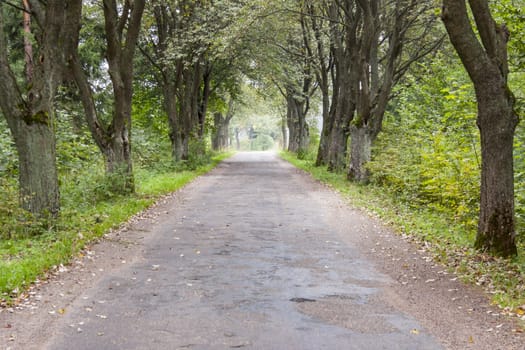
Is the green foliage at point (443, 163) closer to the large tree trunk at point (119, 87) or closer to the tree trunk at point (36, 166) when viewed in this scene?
the large tree trunk at point (119, 87)

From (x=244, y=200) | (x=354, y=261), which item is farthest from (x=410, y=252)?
(x=244, y=200)

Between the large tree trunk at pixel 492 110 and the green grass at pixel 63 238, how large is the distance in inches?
252

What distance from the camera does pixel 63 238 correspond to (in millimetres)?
8953

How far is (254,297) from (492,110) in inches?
175

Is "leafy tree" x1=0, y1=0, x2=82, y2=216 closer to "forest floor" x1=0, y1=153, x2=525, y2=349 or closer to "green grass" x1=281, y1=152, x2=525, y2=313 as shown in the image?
"forest floor" x1=0, y1=153, x2=525, y2=349

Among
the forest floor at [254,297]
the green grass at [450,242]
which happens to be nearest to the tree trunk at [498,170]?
the green grass at [450,242]

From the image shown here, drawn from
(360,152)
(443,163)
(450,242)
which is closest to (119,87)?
(443,163)

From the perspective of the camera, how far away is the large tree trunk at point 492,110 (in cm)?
779

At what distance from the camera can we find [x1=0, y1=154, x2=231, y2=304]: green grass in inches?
268

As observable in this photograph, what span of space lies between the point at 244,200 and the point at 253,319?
392 inches

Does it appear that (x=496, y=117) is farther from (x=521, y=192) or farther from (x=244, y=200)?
(x=244, y=200)

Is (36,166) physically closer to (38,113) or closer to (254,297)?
(38,113)

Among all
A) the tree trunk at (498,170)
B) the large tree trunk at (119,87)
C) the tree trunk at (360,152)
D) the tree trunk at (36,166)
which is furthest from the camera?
the tree trunk at (360,152)

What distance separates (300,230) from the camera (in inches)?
427
